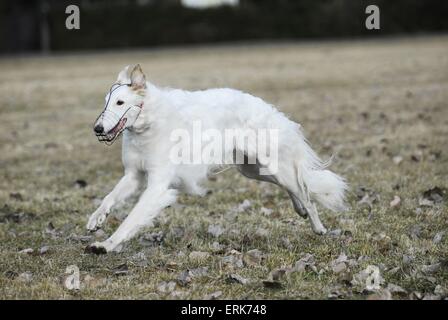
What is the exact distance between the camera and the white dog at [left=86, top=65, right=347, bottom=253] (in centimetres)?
535

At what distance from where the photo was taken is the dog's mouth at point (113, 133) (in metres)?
5.16

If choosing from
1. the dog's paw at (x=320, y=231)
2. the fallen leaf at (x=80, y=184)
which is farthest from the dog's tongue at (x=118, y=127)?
the fallen leaf at (x=80, y=184)

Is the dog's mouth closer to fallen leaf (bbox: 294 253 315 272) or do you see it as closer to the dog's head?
the dog's head

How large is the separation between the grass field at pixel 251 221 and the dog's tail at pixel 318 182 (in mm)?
172

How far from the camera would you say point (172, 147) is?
5629 mm

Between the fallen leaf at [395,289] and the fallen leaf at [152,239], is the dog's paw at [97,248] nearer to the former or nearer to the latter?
the fallen leaf at [152,239]

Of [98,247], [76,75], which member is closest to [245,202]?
[98,247]

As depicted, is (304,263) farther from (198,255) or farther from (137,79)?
(137,79)

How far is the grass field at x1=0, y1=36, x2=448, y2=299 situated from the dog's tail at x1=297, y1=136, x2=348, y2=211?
17cm

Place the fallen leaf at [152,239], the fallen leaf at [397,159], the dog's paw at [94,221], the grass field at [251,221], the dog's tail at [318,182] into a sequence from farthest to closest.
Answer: the fallen leaf at [397,159] < the dog's tail at [318,182] < the fallen leaf at [152,239] < the dog's paw at [94,221] < the grass field at [251,221]

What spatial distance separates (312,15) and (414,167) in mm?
34307

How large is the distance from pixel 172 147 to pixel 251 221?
130 cm
